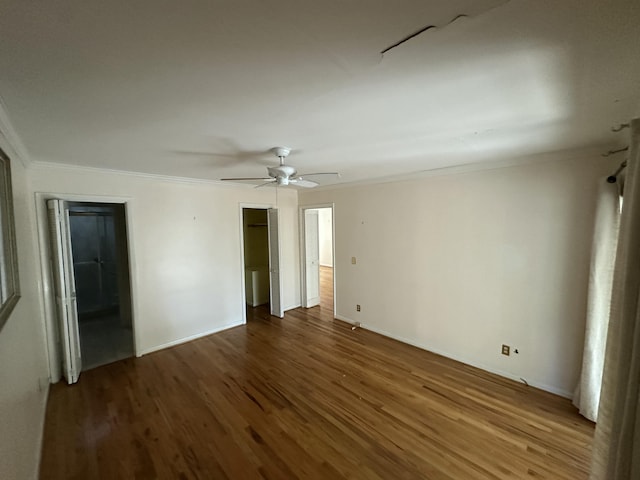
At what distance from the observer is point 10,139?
1.90m

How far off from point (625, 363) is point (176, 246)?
431 centimetres

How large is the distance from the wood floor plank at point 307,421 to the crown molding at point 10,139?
235cm

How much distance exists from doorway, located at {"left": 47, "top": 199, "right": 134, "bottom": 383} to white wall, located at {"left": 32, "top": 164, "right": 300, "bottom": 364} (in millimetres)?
376

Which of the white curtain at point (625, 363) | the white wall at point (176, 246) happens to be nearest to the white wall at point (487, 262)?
the white curtain at point (625, 363)

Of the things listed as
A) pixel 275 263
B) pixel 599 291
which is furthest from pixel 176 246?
pixel 599 291

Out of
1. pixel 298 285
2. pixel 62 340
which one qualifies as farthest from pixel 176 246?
pixel 298 285

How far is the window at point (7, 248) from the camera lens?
1576 millimetres

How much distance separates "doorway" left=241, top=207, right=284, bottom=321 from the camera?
16.0 feet

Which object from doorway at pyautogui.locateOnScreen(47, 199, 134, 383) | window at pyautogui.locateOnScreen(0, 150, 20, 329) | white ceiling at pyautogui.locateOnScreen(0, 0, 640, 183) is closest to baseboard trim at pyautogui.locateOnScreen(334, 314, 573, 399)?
white ceiling at pyautogui.locateOnScreen(0, 0, 640, 183)

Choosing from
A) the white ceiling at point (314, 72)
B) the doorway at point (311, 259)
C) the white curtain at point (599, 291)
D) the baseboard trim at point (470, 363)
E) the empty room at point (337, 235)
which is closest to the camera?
the white ceiling at point (314, 72)

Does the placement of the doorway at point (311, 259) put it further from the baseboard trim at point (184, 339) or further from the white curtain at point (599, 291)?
the white curtain at point (599, 291)

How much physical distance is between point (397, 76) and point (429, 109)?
466mm

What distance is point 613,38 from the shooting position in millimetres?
948

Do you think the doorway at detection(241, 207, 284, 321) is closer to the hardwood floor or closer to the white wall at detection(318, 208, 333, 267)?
the hardwood floor
